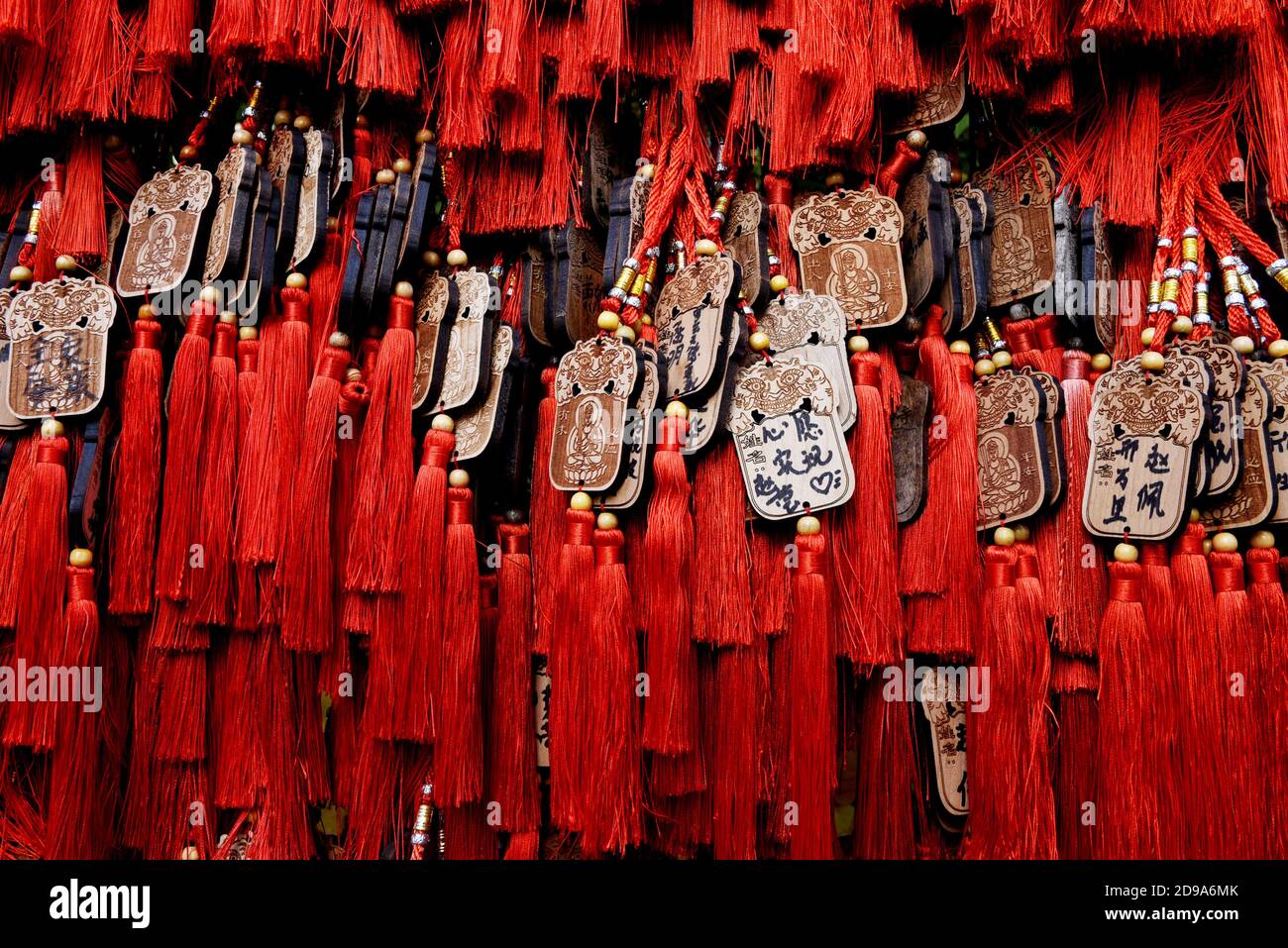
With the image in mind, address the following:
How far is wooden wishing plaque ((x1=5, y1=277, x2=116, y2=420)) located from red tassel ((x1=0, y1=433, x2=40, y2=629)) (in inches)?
1.8

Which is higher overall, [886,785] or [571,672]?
[571,672]

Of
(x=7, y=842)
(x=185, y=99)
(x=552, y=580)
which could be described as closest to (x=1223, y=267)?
(x=552, y=580)

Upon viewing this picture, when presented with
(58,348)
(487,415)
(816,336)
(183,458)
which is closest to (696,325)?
(816,336)

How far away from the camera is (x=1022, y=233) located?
1372 mm

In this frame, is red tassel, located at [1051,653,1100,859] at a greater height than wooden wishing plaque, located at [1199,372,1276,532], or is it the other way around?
wooden wishing plaque, located at [1199,372,1276,532]

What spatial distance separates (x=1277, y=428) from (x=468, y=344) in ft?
2.96

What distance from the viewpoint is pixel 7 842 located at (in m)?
1.28

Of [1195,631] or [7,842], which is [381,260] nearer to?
[7,842]

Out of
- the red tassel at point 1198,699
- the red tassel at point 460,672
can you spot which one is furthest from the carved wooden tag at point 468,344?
the red tassel at point 1198,699

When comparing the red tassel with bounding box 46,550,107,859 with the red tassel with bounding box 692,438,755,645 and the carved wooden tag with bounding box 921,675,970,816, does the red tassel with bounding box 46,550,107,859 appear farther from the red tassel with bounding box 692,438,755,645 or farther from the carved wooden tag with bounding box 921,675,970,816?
the carved wooden tag with bounding box 921,675,970,816

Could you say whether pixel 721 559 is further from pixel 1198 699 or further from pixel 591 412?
pixel 1198 699

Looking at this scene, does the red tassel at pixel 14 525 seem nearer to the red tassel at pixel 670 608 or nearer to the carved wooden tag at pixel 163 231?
the carved wooden tag at pixel 163 231

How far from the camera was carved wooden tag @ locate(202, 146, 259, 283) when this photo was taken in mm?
1355

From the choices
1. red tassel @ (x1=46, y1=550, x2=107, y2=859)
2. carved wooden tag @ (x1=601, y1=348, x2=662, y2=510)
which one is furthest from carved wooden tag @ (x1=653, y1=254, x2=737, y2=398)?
red tassel @ (x1=46, y1=550, x2=107, y2=859)
